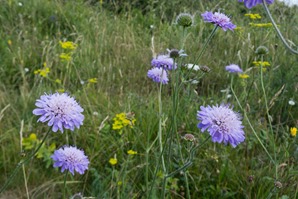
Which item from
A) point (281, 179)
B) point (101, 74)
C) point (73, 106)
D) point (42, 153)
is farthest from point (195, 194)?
point (101, 74)

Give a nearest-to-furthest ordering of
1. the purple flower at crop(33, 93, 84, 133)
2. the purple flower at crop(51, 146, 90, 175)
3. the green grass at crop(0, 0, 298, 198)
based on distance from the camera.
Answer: the purple flower at crop(33, 93, 84, 133)
the purple flower at crop(51, 146, 90, 175)
the green grass at crop(0, 0, 298, 198)

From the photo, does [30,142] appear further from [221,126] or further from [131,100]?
[221,126]

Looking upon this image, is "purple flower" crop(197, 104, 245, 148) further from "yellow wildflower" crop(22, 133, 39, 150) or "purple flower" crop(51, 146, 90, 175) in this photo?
"yellow wildflower" crop(22, 133, 39, 150)

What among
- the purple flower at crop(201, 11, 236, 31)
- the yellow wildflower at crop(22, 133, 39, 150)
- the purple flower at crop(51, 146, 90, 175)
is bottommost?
the yellow wildflower at crop(22, 133, 39, 150)

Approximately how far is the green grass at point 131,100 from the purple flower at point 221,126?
0.79 ft

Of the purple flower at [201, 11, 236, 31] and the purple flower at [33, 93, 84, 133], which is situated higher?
the purple flower at [201, 11, 236, 31]

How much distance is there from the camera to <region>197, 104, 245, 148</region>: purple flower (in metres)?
1.10

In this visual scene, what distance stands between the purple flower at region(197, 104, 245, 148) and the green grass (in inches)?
9.4

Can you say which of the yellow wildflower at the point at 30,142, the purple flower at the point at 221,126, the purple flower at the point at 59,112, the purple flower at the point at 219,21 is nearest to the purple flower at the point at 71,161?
the purple flower at the point at 59,112

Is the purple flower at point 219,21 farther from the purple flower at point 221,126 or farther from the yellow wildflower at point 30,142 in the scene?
the yellow wildflower at point 30,142

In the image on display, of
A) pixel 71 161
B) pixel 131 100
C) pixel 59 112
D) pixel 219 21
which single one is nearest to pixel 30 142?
pixel 131 100

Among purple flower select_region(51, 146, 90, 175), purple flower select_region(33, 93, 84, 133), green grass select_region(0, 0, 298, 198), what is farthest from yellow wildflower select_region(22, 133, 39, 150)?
purple flower select_region(33, 93, 84, 133)

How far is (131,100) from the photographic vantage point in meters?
2.37

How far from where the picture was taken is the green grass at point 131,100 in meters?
1.80
